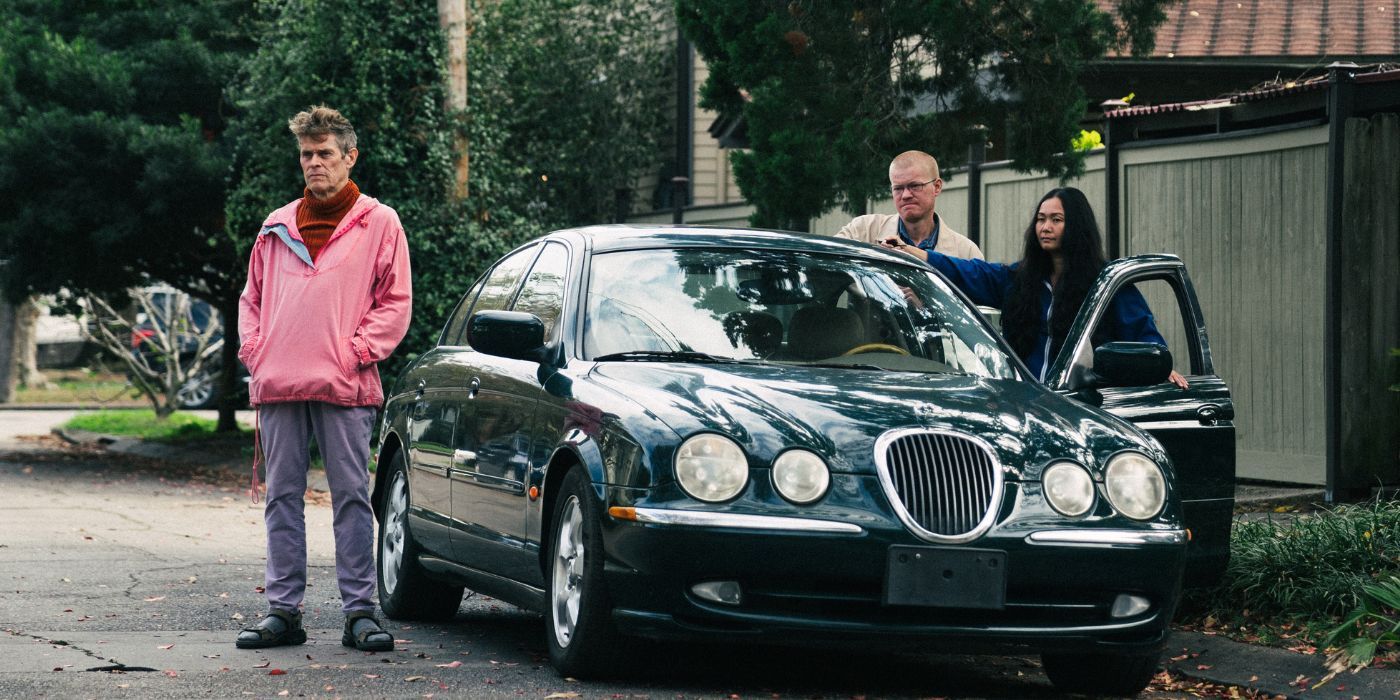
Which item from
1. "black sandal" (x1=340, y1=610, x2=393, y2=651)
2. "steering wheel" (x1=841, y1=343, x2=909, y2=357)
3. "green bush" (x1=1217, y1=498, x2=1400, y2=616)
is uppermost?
"steering wheel" (x1=841, y1=343, x2=909, y2=357)

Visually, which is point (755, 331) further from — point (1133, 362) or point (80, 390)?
point (80, 390)

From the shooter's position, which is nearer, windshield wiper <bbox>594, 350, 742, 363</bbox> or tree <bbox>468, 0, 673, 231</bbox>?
windshield wiper <bbox>594, 350, 742, 363</bbox>

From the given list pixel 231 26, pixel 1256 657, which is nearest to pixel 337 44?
pixel 231 26

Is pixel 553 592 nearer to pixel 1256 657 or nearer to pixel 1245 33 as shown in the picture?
pixel 1256 657

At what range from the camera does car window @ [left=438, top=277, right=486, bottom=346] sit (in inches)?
324

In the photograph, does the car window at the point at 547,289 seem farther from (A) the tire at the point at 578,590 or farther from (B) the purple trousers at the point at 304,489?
(A) the tire at the point at 578,590

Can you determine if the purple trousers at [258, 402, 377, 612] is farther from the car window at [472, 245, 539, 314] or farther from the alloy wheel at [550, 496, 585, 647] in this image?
the alloy wheel at [550, 496, 585, 647]

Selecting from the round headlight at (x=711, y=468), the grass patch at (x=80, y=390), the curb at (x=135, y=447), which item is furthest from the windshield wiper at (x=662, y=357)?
the grass patch at (x=80, y=390)

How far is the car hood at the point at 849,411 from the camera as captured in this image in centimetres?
580

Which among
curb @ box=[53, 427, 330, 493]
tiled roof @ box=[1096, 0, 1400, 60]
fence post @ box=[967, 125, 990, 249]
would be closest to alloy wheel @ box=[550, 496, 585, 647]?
fence post @ box=[967, 125, 990, 249]

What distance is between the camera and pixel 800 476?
5.73 m

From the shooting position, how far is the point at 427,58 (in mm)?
18672

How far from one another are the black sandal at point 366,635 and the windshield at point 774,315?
1252mm

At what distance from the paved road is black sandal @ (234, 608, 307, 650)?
58mm
